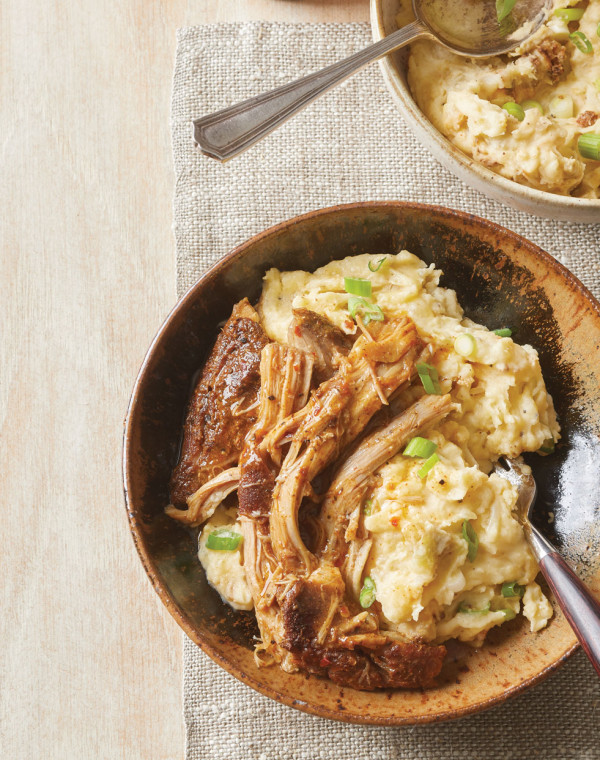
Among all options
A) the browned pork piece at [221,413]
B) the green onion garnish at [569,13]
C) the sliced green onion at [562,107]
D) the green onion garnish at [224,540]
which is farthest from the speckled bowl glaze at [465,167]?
the green onion garnish at [224,540]

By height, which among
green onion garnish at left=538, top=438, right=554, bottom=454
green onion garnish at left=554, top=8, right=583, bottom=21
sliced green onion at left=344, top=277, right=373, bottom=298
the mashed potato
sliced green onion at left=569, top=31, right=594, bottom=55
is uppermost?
green onion garnish at left=554, top=8, right=583, bottom=21

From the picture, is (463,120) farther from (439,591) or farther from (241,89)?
(439,591)

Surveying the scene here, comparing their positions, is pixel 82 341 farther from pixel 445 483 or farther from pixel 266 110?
pixel 445 483

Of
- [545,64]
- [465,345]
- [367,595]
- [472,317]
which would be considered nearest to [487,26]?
[545,64]

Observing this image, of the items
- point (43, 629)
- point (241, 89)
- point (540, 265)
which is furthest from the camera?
point (241, 89)

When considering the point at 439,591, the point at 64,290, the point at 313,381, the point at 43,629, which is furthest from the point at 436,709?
the point at 64,290

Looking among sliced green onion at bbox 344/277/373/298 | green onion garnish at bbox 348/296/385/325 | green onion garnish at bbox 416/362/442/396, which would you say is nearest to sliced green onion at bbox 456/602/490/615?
green onion garnish at bbox 416/362/442/396

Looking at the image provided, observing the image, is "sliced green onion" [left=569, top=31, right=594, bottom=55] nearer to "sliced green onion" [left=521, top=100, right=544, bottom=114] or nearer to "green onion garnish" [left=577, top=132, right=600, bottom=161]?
"sliced green onion" [left=521, top=100, right=544, bottom=114]
